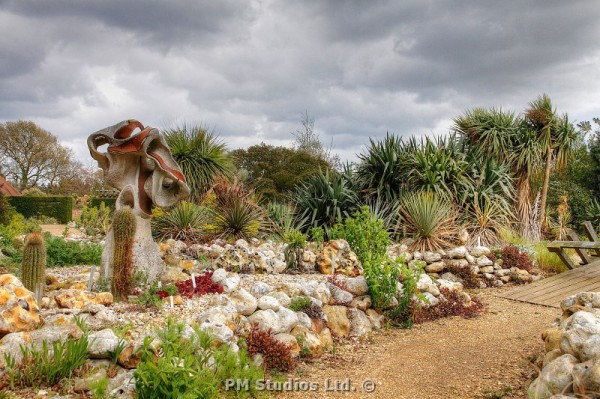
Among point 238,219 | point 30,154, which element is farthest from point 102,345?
point 30,154

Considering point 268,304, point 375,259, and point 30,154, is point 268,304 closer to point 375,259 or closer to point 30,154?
point 375,259

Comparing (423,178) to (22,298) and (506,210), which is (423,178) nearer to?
(506,210)

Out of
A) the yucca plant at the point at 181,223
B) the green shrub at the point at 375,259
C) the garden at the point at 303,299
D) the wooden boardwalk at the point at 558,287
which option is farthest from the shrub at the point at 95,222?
the wooden boardwalk at the point at 558,287

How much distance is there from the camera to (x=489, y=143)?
14.6m

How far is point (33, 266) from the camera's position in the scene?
197 inches

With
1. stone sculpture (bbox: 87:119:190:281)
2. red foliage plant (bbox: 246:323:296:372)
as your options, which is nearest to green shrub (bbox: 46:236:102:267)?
stone sculpture (bbox: 87:119:190:281)

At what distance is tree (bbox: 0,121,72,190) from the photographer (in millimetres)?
30562

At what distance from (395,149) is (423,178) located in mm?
1453

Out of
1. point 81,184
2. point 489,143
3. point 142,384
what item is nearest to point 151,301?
point 142,384

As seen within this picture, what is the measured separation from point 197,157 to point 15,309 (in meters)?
11.2

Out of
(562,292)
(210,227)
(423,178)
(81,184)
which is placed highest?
(81,184)

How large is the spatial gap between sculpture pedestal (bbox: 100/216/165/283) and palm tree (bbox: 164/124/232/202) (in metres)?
8.43

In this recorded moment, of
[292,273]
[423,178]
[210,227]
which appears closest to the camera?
[292,273]

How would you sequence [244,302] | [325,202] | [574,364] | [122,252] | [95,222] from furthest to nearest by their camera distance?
1. [95,222]
2. [325,202]
3. [122,252]
4. [244,302]
5. [574,364]
